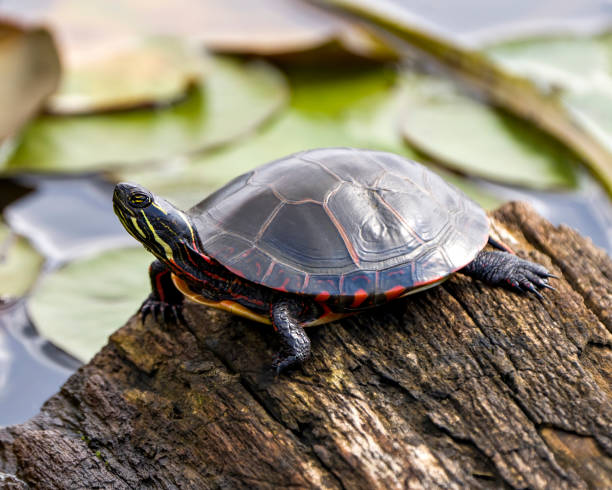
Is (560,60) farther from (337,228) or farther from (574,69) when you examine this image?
(337,228)

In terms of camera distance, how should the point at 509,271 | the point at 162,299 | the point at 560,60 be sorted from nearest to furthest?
the point at 509,271 < the point at 162,299 < the point at 560,60

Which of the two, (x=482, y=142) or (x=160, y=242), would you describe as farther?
(x=482, y=142)

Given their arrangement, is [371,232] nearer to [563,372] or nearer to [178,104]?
[563,372]

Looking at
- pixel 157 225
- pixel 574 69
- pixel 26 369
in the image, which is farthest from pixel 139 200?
pixel 574 69

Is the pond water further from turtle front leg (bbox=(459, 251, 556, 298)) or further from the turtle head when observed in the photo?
turtle front leg (bbox=(459, 251, 556, 298))

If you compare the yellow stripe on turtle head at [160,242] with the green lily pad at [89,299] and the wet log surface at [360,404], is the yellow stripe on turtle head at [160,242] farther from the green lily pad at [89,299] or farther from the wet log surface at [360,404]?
the green lily pad at [89,299]

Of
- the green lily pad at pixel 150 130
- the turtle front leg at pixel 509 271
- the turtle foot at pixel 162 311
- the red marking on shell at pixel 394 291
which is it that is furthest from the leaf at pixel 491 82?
the turtle foot at pixel 162 311

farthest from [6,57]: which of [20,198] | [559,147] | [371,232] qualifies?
[559,147]
